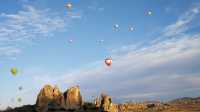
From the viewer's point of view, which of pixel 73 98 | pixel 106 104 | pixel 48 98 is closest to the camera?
pixel 106 104

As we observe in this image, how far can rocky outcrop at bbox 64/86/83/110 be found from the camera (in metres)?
192

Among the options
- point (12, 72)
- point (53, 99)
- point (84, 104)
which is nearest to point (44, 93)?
point (53, 99)

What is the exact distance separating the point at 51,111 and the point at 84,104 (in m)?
17.9

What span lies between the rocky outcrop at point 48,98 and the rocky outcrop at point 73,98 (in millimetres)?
2458

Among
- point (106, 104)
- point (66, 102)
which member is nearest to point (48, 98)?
point (66, 102)

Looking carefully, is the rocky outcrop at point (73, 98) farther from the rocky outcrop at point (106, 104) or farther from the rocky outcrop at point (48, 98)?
the rocky outcrop at point (106, 104)

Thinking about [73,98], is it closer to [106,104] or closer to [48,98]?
[48,98]

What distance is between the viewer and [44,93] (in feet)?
633

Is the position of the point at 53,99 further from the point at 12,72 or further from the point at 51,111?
the point at 12,72

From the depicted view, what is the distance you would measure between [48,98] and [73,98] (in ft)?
39.3

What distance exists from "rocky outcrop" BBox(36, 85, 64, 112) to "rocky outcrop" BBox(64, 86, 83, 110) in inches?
96.8

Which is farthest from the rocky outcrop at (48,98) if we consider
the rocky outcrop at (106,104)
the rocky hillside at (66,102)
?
the rocky outcrop at (106,104)

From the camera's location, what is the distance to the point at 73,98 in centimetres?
19462

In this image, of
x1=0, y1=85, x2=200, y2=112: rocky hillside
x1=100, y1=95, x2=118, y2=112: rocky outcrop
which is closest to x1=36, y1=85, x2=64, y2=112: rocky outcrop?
x1=0, y1=85, x2=200, y2=112: rocky hillside
